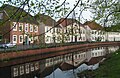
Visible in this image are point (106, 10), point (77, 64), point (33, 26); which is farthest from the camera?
point (77, 64)

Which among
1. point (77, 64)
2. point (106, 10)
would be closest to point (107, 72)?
point (106, 10)

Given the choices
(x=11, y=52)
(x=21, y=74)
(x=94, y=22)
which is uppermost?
(x=94, y=22)

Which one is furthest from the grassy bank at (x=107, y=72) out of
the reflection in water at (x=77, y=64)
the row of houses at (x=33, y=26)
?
the row of houses at (x=33, y=26)

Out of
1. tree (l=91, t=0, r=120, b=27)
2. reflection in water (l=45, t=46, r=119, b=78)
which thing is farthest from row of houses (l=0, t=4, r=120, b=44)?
reflection in water (l=45, t=46, r=119, b=78)

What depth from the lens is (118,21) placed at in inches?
637

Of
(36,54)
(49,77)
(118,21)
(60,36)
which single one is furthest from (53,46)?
(60,36)

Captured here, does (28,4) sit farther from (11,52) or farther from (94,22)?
(11,52)

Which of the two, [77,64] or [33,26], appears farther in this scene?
[77,64]

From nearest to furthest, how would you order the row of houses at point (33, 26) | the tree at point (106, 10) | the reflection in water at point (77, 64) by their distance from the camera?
the row of houses at point (33, 26) < the tree at point (106, 10) < the reflection in water at point (77, 64)

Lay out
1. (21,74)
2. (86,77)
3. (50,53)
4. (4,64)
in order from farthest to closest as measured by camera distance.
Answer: (50,53) → (4,64) → (21,74) → (86,77)

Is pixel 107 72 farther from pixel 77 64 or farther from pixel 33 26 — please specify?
pixel 77 64

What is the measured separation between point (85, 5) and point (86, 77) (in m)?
12.3

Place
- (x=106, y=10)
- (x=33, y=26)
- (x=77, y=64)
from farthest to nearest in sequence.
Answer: (x=77, y=64) → (x=106, y=10) → (x=33, y=26)

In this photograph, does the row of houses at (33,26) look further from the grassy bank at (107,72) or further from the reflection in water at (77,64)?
the reflection in water at (77,64)
